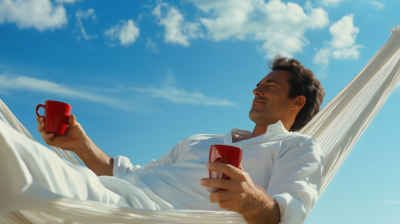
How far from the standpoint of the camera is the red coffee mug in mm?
1596

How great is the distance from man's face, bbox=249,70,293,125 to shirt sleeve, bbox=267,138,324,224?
43 centimetres

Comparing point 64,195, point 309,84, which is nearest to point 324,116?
point 309,84

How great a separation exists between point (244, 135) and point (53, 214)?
1.39 meters

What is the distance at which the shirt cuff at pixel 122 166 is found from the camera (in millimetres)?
1906

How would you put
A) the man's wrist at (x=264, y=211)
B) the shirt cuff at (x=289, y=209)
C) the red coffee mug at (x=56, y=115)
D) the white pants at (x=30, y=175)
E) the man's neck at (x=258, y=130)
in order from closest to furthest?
the white pants at (x=30, y=175) < the man's wrist at (x=264, y=211) < the shirt cuff at (x=289, y=209) < the red coffee mug at (x=56, y=115) < the man's neck at (x=258, y=130)

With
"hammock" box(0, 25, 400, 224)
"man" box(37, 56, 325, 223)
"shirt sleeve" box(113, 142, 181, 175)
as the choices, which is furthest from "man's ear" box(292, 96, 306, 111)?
"shirt sleeve" box(113, 142, 181, 175)

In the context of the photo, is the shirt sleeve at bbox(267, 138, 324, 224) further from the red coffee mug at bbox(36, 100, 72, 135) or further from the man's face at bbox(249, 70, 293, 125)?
the red coffee mug at bbox(36, 100, 72, 135)

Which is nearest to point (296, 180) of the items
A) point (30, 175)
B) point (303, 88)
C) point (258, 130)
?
point (258, 130)

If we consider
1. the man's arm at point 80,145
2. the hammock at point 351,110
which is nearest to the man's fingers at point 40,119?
the man's arm at point 80,145

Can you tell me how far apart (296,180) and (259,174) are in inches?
11.8

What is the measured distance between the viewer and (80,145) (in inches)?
72.0

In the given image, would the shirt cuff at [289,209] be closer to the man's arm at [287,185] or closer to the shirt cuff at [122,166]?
the man's arm at [287,185]

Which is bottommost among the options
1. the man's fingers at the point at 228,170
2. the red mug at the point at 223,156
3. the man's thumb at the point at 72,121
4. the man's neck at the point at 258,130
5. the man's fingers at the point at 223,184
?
the man's fingers at the point at 223,184

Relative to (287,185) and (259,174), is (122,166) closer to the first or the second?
(259,174)
